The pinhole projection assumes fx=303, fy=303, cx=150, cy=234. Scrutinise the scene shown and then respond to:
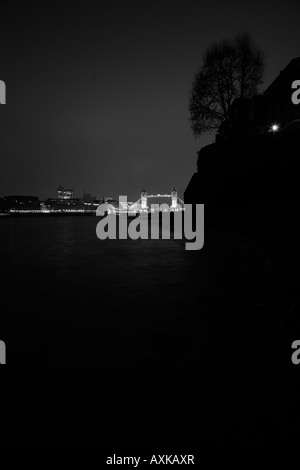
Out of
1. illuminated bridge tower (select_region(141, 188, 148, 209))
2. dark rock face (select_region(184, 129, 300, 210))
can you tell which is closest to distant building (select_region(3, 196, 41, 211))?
illuminated bridge tower (select_region(141, 188, 148, 209))

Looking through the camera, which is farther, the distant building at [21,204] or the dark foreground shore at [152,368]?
the distant building at [21,204]

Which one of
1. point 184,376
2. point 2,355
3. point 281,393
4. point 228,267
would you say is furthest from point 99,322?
point 228,267

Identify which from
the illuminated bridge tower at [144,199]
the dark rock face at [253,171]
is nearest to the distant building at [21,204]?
the illuminated bridge tower at [144,199]

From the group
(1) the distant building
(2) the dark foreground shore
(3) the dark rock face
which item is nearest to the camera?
(2) the dark foreground shore

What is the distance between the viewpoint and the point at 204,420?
2553 millimetres

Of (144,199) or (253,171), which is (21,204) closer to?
(144,199)

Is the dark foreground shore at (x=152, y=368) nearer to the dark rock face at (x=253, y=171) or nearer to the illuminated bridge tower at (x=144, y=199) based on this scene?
the dark rock face at (x=253, y=171)

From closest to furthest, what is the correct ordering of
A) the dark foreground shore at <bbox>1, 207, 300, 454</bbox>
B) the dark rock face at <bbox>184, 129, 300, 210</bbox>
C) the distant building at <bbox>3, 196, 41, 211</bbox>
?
the dark foreground shore at <bbox>1, 207, 300, 454</bbox>
the dark rock face at <bbox>184, 129, 300, 210</bbox>
the distant building at <bbox>3, 196, 41, 211</bbox>

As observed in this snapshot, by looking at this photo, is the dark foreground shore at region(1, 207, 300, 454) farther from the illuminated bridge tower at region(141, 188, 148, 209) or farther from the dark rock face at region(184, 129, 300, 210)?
the illuminated bridge tower at region(141, 188, 148, 209)

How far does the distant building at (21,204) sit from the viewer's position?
532ft

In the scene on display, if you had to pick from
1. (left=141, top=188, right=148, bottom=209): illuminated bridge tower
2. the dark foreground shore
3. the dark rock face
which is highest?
(left=141, top=188, right=148, bottom=209): illuminated bridge tower

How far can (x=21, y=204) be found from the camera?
170 m

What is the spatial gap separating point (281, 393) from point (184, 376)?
3.11ft

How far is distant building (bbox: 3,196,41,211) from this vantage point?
6384 inches
